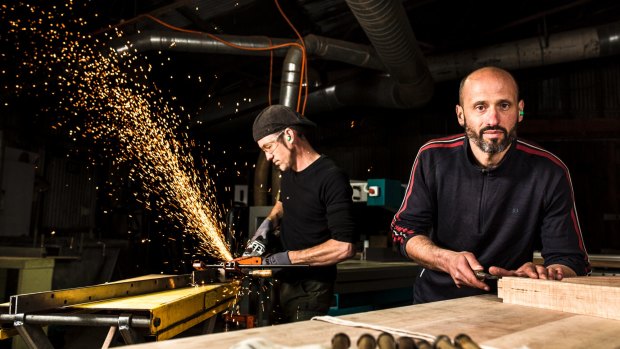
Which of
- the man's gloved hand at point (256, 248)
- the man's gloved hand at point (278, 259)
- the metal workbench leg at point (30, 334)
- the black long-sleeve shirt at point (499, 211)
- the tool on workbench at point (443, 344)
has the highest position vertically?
the black long-sleeve shirt at point (499, 211)

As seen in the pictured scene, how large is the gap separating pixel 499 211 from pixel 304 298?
3.78 ft

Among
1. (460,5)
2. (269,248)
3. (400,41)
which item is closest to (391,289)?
(269,248)

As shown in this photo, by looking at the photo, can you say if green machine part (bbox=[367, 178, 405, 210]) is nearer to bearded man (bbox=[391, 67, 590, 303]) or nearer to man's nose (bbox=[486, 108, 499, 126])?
bearded man (bbox=[391, 67, 590, 303])

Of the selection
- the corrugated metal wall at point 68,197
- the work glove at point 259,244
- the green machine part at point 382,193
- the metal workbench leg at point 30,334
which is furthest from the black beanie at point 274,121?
the corrugated metal wall at point 68,197

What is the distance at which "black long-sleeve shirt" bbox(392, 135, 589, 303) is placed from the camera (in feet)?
6.68

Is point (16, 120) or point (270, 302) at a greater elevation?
point (16, 120)

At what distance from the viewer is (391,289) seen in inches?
168

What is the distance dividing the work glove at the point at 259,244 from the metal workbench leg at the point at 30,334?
3.99 ft

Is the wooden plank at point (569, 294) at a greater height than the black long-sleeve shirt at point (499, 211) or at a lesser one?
lesser

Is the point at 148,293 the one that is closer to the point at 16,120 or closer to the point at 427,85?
the point at 427,85

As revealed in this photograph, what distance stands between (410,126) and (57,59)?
5505 mm

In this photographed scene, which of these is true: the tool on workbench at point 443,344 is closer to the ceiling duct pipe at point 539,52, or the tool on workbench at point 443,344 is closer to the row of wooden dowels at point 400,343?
the row of wooden dowels at point 400,343

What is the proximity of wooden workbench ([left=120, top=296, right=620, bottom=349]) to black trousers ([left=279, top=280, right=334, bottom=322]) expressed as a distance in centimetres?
130

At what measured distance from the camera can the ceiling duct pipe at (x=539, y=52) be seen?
18.8 ft
